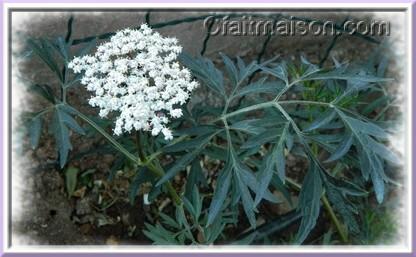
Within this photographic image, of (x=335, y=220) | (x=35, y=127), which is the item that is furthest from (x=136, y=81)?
(x=335, y=220)

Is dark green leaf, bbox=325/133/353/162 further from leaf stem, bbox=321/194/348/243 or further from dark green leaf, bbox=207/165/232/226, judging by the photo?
leaf stem, bbox=321/194/348/243

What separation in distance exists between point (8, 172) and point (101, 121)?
1.01 feet

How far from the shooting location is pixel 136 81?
1374 mm

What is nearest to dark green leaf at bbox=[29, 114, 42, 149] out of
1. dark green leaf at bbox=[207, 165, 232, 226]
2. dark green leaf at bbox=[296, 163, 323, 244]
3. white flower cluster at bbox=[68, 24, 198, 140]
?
white flower cluster at bbox=[68, 24, 198, 140]

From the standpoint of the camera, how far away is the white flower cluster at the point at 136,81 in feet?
4.42

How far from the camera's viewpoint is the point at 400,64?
2.32 m

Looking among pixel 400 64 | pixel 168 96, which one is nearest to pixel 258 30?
pixel 400 64

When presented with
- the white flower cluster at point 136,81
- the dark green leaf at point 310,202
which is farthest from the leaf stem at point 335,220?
the white flower cluster at point 136,81

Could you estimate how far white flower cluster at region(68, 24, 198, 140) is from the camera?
53.1 inches

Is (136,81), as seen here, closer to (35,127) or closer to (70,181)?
(35,127)

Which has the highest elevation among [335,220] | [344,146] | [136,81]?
[136,81]

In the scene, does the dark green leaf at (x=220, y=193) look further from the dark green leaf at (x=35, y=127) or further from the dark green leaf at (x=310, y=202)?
the dark green leaf at (x=35, y=127)

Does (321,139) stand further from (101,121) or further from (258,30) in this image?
(258,30)

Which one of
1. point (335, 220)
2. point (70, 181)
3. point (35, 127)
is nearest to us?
point (35, 127)
